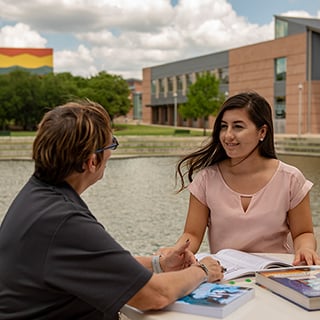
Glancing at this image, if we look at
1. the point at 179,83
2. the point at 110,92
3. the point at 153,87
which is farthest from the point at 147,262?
the point at 153,87

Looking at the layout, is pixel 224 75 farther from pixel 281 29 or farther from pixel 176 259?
pixel 176 259

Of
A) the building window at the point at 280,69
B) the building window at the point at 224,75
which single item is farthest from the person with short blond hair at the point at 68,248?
the building window at the point at 224,75

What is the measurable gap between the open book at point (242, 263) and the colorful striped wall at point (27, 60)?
5920cm

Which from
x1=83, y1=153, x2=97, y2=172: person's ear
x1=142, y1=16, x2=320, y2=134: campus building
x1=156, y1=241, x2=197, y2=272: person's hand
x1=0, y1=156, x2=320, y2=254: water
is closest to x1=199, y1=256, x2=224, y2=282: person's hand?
x1=156, y1=241, x2=197, y2=272: person's hand

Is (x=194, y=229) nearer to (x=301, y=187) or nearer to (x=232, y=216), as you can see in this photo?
(x=232, y=216)

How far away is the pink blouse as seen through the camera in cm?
257

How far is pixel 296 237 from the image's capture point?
263 centimetres

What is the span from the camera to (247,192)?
262cm

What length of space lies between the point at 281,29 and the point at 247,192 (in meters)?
43.2

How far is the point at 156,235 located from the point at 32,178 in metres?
5.67

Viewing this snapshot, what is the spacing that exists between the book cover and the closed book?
0.09 m

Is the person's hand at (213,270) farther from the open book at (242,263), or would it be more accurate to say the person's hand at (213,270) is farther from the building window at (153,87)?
the building window at (153,87)

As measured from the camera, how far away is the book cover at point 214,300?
1.56 meters

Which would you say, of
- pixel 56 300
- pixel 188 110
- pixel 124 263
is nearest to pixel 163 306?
pixel 124 263
